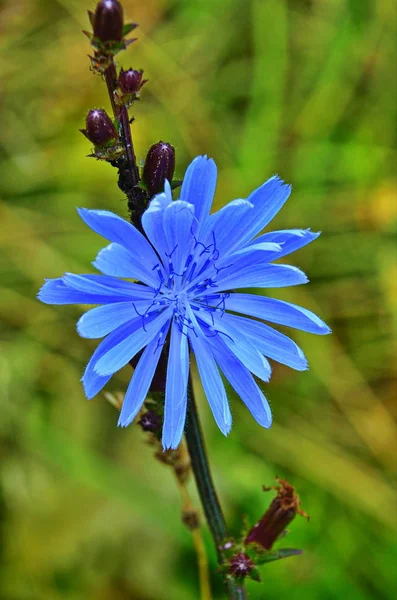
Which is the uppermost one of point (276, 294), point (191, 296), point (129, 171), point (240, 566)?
point (276, 294)

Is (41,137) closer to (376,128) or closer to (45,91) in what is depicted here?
(45,91)

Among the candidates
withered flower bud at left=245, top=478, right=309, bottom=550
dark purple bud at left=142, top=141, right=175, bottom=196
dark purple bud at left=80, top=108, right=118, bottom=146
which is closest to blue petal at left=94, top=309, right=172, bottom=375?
dark purple bud at left=142, top=141, right=175, bottom=196

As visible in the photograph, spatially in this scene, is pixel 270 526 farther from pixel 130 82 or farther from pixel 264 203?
pixel 130 82

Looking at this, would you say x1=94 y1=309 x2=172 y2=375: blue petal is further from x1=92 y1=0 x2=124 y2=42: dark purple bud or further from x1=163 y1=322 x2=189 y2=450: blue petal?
x1=92 y1=0 x2=124 y2=42: dark purple bud

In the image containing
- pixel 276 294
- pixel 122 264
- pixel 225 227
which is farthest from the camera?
pixel 276 294

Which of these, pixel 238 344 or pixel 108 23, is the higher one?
pixel 108 23

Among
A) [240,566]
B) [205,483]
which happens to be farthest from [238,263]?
[240,566]

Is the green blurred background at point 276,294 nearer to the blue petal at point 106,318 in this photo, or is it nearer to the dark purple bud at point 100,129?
the blue petal at point 106,318
